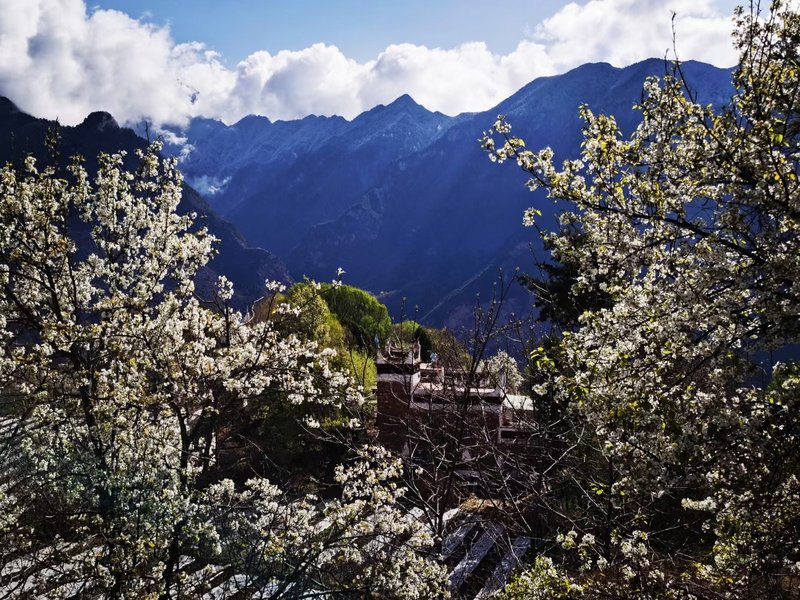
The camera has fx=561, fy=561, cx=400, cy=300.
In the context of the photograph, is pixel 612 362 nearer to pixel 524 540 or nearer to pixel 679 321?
pixel 679 321

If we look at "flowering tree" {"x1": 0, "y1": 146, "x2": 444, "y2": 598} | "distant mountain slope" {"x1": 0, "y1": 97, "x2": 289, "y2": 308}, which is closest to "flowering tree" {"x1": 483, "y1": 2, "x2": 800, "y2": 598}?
"flowering tree" {"x1": 0, "y1": 146, "x2": 444, "y2": 598}

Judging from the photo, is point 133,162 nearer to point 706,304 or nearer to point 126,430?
point 126,430

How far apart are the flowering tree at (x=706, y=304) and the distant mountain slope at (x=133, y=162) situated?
7167cm

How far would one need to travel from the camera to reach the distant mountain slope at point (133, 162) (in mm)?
89188

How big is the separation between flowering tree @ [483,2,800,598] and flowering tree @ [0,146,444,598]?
307cm

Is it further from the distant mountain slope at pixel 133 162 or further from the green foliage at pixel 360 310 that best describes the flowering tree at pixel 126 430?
the distant mountain slope at pixel 133 162

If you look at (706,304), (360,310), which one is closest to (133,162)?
(360,310)

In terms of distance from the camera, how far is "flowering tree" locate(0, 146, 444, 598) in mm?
6238

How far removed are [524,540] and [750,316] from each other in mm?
8466

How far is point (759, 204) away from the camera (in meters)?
4.23

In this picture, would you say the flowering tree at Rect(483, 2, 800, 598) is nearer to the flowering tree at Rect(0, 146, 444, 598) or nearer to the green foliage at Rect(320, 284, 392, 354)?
the flowering tree at Rect(0, 146, 444, 598)

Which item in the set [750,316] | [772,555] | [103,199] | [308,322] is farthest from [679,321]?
[308,322]

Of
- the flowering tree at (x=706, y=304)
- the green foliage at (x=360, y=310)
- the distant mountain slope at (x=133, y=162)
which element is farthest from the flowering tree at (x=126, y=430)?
the distant mountain slope at (x=133, y=162)

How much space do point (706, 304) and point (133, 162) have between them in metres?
138
